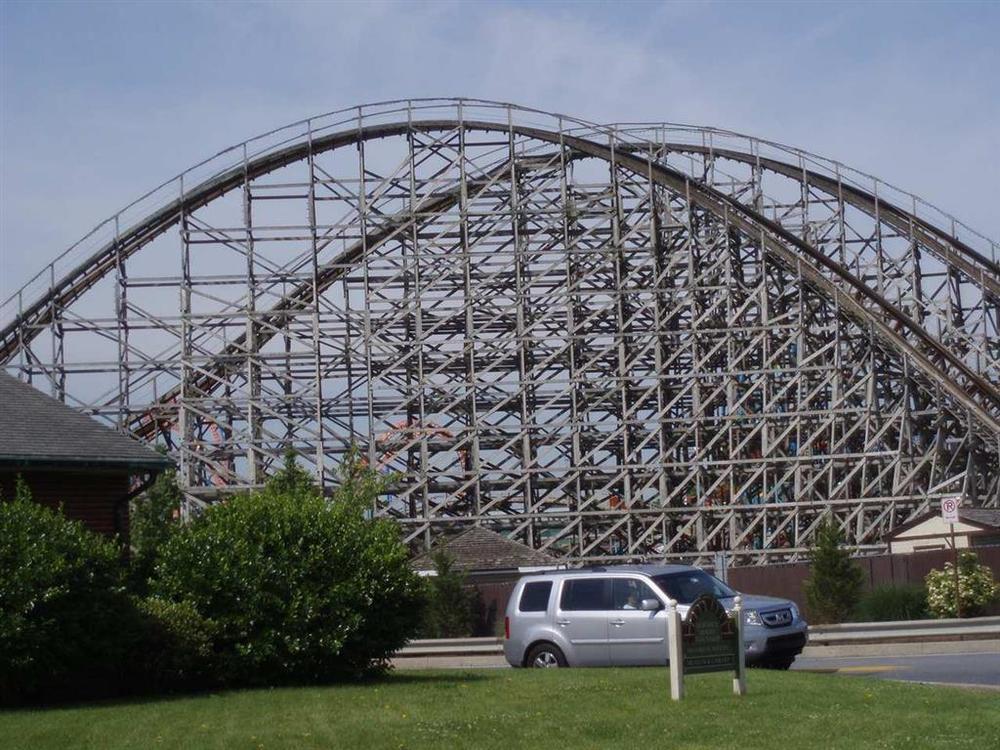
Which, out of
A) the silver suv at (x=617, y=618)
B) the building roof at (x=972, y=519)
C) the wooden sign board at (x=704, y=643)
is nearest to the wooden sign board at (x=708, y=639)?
the wooden sign board at (x=704, y=643)

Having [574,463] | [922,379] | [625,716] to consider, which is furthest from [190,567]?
[922,379]

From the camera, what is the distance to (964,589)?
31.4 meters

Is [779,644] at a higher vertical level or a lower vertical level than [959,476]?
lower

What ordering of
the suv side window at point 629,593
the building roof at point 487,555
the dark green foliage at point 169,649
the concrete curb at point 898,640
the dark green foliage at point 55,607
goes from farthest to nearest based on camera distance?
1. the building roof at point 487,555
2. the concrete curb at point 898,640
3. the suv side window at point 629,593
4. the dark green foliage at point 169,649
5. the dark green foliage at point 55,607

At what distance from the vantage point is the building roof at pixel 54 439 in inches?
891

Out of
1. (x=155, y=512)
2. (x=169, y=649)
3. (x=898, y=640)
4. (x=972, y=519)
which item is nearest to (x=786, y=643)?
(x=898, y=640)

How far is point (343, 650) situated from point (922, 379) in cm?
2505

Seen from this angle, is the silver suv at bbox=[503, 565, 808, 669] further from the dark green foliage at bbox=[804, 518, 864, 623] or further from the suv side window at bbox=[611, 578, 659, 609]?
the dark green foliage at bbox=[804, 518, 864, 623]

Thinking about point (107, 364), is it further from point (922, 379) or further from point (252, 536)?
point (252, 536)

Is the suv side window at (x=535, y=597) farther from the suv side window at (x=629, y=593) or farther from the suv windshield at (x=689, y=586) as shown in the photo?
the suv windshield at (x=689, y=586)

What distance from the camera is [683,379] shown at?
42656 millimetres

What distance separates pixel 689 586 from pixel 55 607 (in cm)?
870

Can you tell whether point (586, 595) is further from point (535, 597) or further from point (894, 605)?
point (894, 605)

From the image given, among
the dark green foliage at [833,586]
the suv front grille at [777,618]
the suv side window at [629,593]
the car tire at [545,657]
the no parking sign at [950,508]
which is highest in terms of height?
the no parking sign at [950,508]
